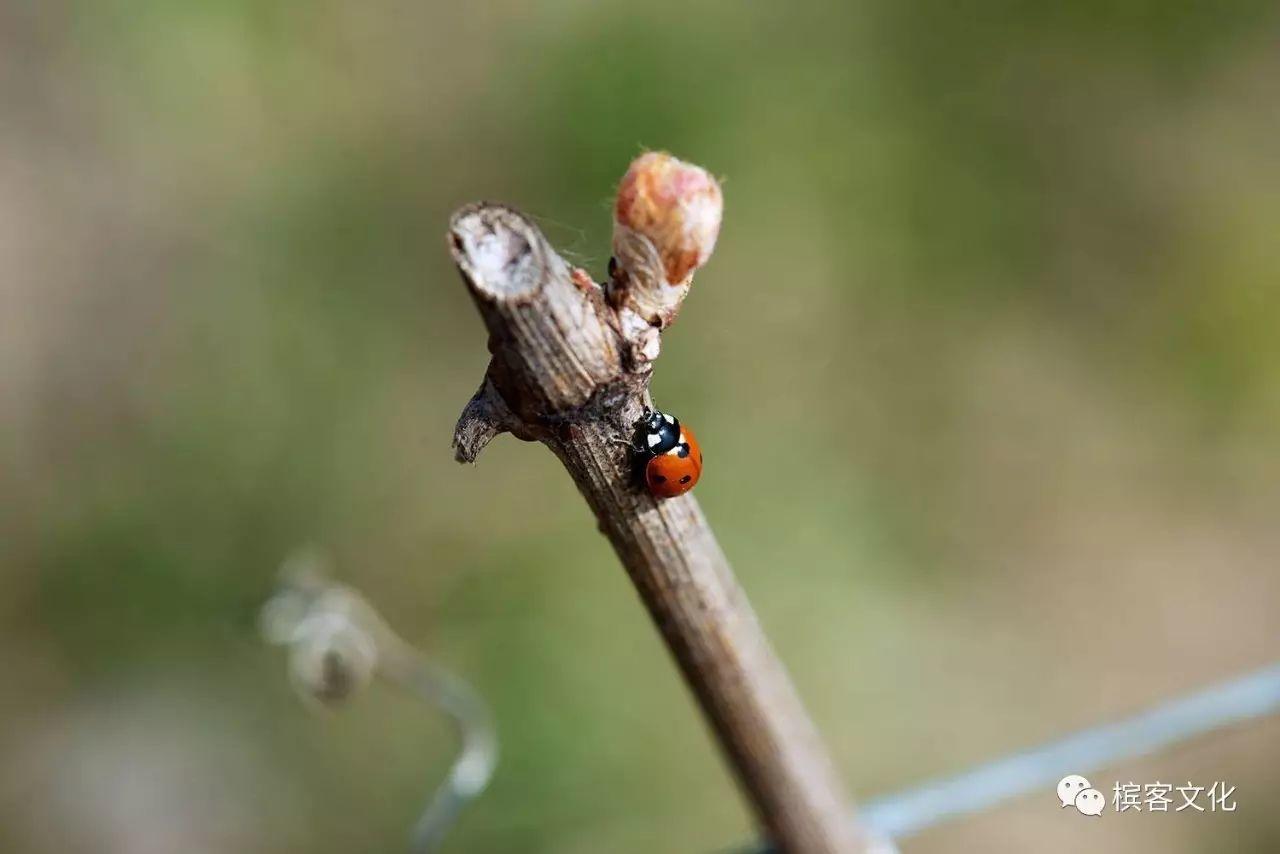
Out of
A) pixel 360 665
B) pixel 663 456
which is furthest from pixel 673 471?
pixel 360 665

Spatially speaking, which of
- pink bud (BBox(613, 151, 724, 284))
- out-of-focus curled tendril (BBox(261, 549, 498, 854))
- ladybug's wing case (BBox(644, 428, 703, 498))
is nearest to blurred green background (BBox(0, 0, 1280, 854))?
out-of-focus curled tendril (BBox(261, 549, 498, 854))

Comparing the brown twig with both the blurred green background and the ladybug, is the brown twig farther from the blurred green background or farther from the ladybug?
the blurred green background

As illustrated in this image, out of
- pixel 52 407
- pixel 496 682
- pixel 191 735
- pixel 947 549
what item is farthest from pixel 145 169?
pixel 947 549

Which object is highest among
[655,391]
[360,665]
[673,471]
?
[673,471]

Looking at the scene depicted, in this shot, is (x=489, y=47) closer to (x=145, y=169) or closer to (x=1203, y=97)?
(x=145, y=169)

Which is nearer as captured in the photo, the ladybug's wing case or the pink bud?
the pink bud

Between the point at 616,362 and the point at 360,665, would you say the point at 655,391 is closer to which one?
the point at 360,665
